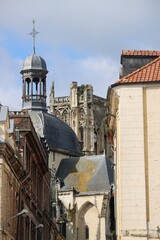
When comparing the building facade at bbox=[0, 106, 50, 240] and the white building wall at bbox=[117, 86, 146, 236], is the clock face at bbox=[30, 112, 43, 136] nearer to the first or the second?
the building facade at bbox=[0, 106, 50, 240]

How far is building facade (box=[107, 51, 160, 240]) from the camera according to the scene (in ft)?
96.8

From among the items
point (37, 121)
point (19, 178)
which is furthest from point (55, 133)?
point (19, 178)

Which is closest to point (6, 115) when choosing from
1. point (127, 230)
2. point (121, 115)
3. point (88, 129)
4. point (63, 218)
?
point (121, 115)

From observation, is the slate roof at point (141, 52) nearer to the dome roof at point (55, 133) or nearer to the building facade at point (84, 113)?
the dome roof at point (55, 133)

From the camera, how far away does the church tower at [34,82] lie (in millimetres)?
93938

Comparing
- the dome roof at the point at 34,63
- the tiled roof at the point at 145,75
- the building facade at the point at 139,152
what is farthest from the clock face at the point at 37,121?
the building facade at the point at 139,152

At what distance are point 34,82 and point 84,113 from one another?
4493 cm

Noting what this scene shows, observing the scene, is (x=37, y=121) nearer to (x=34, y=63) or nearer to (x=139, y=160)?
(x=34, y=63)

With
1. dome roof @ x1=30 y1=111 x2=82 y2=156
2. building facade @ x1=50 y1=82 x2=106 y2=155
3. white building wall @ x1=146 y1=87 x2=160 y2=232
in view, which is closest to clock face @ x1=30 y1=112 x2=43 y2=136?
dome roof @ x1=30 y1=111 x2=82 y2=156

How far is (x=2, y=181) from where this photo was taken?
33.5 m

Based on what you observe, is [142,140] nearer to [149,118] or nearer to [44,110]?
[149,118]

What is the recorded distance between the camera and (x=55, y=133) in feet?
328

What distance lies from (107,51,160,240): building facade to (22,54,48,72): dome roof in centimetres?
6649

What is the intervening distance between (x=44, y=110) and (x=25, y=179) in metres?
54.8
